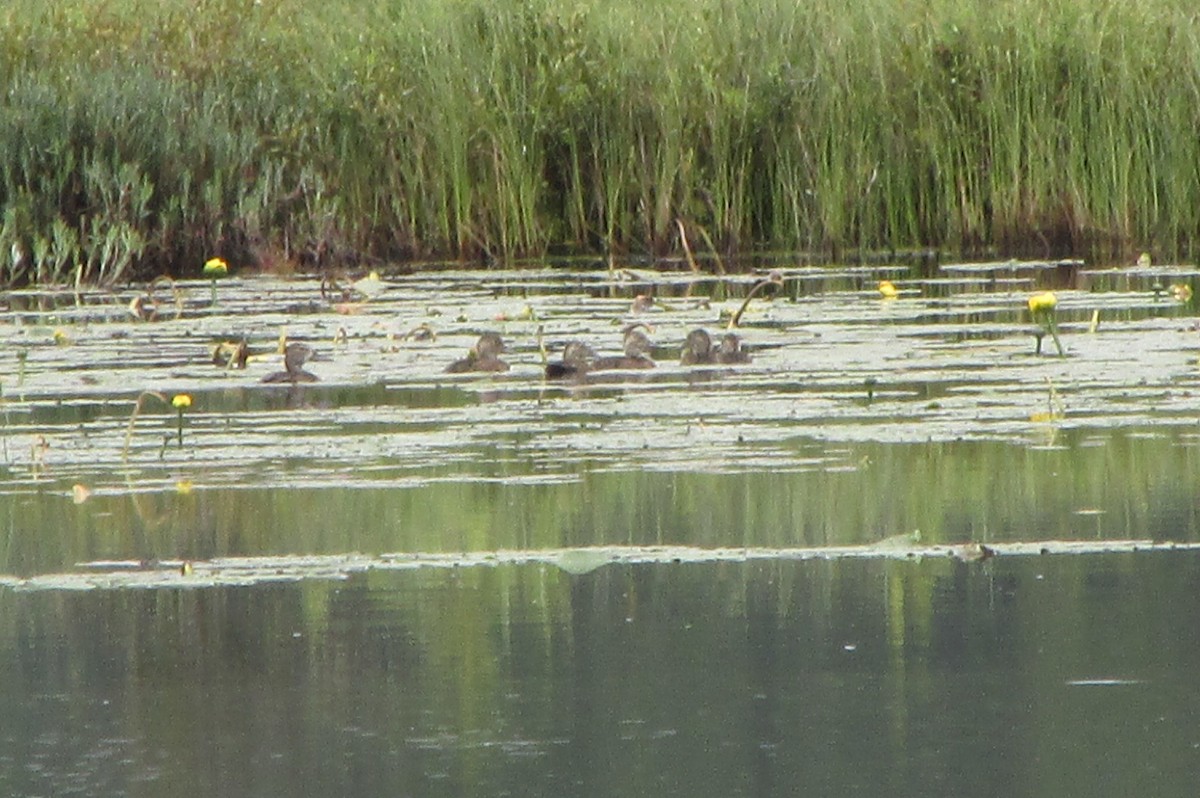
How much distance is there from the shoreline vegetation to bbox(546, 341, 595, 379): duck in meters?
4.75

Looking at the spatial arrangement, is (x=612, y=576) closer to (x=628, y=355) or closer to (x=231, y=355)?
(x=628, y=355)

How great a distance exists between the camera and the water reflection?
3.20 meters

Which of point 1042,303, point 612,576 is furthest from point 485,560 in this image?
point 1042,303

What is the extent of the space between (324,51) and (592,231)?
63.9 inches

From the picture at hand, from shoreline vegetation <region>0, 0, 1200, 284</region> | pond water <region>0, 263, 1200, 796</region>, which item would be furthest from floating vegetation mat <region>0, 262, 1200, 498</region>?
shoreline vegetation <region>0, 0, 1200, 284</region>

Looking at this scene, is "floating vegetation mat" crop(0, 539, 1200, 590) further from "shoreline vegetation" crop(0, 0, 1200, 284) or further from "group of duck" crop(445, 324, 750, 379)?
"shoreline vegetation" crop(0, 0, 1200, 284)

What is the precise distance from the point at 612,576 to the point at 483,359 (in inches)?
123

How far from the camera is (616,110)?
41.9ft

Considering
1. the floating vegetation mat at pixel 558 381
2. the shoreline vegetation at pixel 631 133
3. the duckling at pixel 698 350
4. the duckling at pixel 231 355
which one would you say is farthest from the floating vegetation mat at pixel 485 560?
the shoreline vegetation at pixel 631 133

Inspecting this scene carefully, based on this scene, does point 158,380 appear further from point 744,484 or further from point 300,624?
point 300,624

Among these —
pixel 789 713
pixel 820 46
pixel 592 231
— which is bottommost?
pixel 789 713

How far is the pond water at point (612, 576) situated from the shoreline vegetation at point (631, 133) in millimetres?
4343

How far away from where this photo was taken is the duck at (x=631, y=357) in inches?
291

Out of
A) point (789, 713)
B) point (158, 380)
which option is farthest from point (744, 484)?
point (158, 380)
